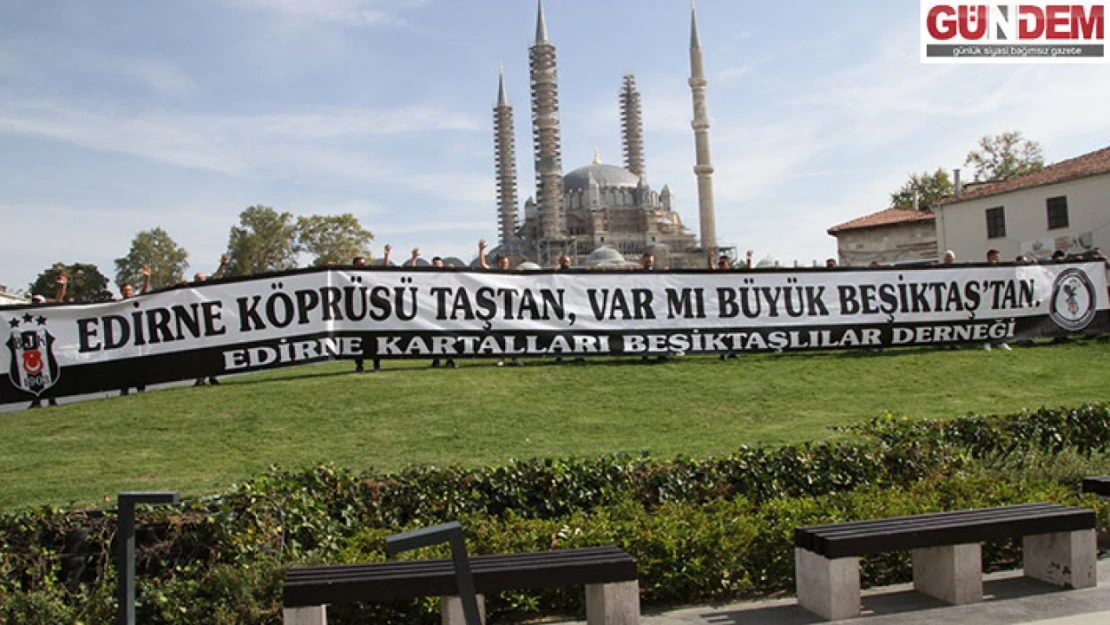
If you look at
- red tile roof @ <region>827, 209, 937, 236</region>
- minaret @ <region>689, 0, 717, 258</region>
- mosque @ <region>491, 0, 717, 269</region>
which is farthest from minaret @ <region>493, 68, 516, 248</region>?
red tile roof @ <region>827, 209, 937, 236</region>

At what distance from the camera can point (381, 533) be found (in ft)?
20.5

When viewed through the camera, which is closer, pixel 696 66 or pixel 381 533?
pixel 381 533

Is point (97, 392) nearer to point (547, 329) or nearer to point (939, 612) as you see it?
point (547, 329)

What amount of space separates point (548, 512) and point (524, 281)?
6766 mm

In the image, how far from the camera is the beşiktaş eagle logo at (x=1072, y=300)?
16797 millimetres

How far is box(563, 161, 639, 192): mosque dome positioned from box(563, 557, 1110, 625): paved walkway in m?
129

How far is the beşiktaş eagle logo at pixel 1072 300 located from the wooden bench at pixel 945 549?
12119 millimetres

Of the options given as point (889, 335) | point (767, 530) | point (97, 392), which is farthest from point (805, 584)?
point (889, 335)

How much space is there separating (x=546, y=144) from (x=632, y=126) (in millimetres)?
27382

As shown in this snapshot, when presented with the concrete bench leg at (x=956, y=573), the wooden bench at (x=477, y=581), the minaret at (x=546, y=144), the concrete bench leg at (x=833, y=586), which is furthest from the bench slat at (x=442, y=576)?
the minaret at (x=546, y=144)

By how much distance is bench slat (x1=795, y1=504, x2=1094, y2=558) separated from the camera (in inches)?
214

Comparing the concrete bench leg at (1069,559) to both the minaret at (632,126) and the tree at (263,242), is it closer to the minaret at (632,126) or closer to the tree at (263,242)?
the tree at (263,242)

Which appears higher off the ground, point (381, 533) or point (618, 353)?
point (618, 353)

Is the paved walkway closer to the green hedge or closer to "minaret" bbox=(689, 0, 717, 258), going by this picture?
the green hedge
